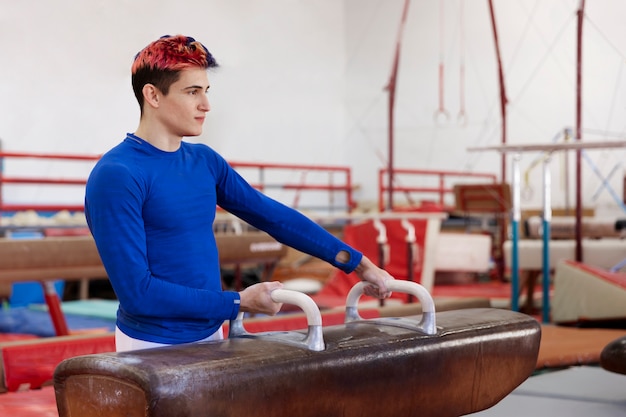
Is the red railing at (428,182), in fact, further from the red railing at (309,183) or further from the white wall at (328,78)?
the red railing at (309,183)

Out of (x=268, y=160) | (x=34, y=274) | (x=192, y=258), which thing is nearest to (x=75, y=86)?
(x=34, y=274)

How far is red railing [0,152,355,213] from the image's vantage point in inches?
260

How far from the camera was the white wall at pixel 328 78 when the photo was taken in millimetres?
5766

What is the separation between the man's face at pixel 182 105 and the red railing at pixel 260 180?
179 inches

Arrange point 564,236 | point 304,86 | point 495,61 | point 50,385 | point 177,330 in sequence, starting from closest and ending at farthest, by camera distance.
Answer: point 177,330 < point 50,385 < point 564,236 < point 495,61 < point 304,86

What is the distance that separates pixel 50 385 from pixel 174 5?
3.10 meters

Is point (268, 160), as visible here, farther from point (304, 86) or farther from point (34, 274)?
point (34, 274)

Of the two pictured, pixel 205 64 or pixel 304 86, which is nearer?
pixel 205 64

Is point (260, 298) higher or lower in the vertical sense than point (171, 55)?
lower

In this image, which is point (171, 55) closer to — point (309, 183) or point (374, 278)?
point (374, 278)

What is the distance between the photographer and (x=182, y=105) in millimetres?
1922

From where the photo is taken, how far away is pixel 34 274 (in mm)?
4582

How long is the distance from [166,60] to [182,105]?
0.35 feet

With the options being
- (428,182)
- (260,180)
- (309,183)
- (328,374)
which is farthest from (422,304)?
(309,183)
